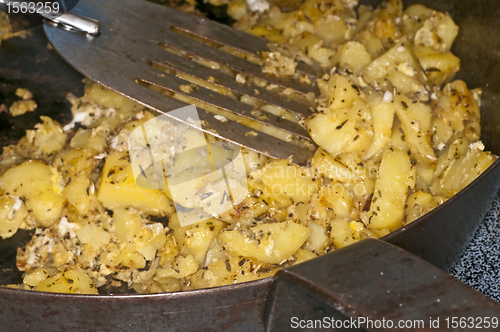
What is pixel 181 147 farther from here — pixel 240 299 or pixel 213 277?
pixel 240 299

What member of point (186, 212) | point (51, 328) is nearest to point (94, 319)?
point (51, 328)

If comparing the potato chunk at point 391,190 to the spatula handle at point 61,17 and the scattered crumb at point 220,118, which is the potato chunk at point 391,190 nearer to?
the scattered crumb at point 220,118

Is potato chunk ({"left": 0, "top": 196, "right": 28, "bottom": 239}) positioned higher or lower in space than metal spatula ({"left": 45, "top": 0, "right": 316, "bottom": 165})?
lower

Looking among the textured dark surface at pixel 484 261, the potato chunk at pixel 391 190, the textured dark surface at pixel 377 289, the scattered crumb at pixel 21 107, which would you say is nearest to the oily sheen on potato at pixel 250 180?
the potato chunk at pixel 391 190

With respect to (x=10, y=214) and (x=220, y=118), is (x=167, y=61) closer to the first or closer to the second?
(x=220, y=118)

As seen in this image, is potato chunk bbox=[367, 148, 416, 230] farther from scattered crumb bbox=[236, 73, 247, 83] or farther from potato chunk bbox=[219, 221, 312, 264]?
scattered crumb bbox=[236, 73, 247, 83]

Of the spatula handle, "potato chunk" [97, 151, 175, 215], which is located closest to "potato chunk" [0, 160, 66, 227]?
"potato chunk" [97, 151, 175, 215]
